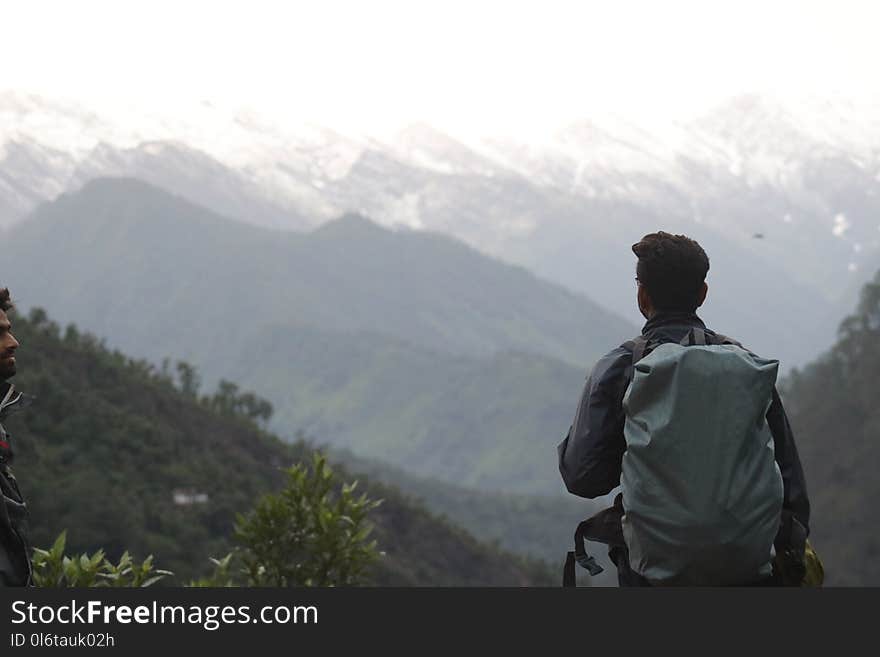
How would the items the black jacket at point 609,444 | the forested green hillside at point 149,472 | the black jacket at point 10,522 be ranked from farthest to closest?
the forested green hillside at point 149,472 < the black jacket at point 609,444 < the black jacket at point 10,522

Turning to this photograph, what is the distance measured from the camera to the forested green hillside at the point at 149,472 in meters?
50.2

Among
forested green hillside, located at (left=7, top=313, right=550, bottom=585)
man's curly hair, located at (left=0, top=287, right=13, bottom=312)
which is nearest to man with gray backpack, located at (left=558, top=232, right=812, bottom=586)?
man's curly hair, located at (left=0, top=287, right=13, bottom=312)

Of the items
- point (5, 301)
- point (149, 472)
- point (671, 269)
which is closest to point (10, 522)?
point (5, 301)

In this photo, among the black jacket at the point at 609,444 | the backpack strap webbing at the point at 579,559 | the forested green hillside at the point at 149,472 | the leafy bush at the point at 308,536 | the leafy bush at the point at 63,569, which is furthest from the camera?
the forested green hillside at the point at 149,472

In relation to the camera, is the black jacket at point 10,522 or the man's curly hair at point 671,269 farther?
the man's curly hair at point 671,269

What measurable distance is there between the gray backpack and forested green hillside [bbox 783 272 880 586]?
84.6 metres

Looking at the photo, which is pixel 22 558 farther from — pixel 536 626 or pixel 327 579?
pixel 327 579

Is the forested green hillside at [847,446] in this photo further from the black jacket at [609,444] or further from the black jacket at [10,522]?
the black jacket at [10,522]

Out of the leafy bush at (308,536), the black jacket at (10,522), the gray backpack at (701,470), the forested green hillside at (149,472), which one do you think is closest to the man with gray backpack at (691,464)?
the gray backpack at (701,470)

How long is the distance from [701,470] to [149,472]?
6188cm

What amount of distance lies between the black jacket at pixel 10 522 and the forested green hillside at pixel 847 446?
8547 centimetres

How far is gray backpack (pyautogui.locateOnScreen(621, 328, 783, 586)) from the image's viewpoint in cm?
466

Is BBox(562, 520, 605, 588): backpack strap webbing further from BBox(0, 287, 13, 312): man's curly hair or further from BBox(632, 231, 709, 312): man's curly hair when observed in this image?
BBox(0, 287, 13, 312): man's curly hair

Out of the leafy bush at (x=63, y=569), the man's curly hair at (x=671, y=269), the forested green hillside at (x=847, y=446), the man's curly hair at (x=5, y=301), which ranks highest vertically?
the man's curly hair at (x=671, y=269)
